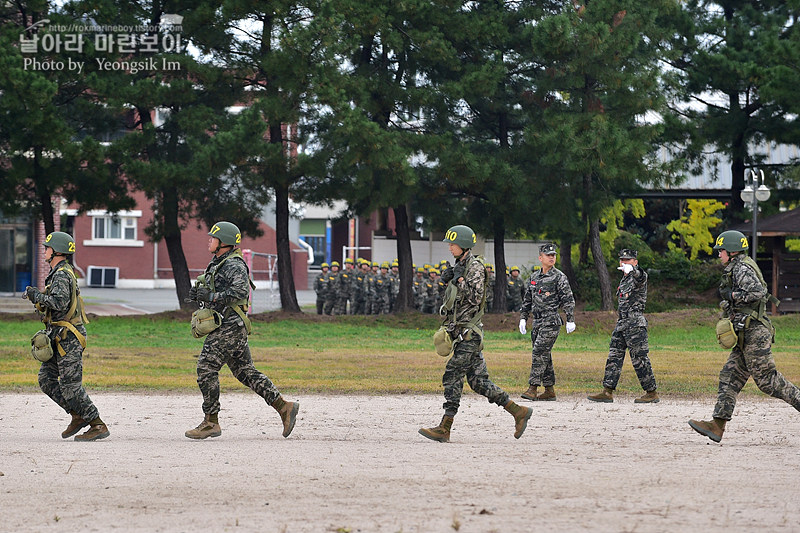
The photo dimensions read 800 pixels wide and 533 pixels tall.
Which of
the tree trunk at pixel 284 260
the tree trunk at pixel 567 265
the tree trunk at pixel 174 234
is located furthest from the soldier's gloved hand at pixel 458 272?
the tree trunk at pixel 567 265

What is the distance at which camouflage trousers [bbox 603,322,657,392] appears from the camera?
45.8ft

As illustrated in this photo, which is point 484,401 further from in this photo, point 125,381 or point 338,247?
point 338,247

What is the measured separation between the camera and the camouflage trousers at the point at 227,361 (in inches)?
400

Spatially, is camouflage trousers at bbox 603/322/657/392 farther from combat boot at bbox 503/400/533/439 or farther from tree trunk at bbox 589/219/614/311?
tree trunk at bbox 589/219/614/311

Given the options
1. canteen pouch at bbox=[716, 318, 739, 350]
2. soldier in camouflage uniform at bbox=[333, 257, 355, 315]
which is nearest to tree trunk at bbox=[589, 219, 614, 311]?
soldier in camouflage uniform at bbox=[333, 257, 355, 315]

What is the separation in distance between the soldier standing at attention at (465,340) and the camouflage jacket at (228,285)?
6.16 feet

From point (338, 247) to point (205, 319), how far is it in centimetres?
5658

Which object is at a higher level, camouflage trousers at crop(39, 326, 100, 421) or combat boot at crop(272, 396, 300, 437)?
camouflage trousers at crop(39, 326, 100, 421)

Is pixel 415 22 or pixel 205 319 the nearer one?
pixel 205 319

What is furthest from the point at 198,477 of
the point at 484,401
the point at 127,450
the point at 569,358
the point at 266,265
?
the point at 266,265

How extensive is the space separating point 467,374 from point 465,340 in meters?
0.35

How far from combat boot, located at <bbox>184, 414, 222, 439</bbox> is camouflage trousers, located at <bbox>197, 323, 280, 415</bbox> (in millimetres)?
120

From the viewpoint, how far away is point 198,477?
27.5ft

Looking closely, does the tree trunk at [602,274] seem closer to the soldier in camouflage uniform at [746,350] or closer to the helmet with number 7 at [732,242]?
the helmet with number 7 at [732,242]
